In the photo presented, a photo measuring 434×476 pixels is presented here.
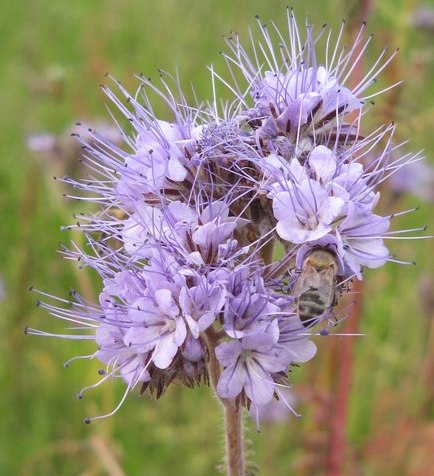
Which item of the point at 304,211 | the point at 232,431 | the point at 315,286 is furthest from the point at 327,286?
the point at 232,431

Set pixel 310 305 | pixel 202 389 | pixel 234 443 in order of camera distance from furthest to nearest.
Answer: pixel 202 389, pixel 234 443, pixel 310 305

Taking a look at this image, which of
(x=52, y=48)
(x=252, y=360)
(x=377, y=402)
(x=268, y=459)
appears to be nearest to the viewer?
(x=252, y=360)

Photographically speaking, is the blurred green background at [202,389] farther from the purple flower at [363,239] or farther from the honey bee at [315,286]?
the honey bee at [315,286]

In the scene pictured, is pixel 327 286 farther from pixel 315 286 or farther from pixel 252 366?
pixel 252 366

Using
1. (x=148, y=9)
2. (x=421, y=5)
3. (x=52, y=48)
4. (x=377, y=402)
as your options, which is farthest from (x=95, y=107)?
(x=377, y=402)

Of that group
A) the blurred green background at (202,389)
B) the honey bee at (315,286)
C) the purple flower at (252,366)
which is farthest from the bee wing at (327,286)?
the blurred green background at (202,389)

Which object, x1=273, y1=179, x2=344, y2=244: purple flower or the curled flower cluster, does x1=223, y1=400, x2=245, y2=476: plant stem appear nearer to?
the curled flower cluster

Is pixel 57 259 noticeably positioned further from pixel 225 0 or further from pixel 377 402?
A: pixel 225 0
